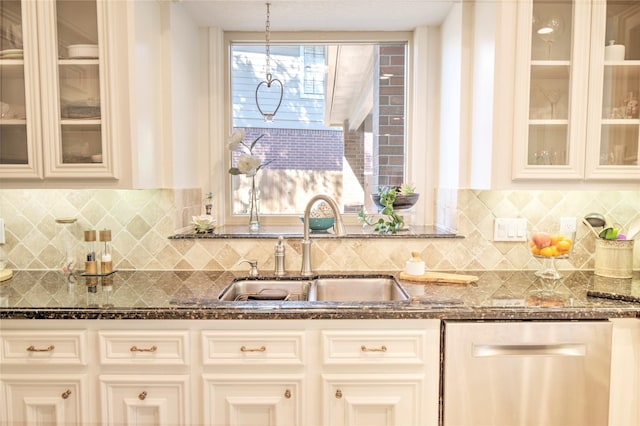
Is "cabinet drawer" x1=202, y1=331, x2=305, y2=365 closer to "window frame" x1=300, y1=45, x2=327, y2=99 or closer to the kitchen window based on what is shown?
the kitchen window

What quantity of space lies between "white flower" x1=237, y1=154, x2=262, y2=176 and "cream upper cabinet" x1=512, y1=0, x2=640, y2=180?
1.30 metres

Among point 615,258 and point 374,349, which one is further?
point 615,258

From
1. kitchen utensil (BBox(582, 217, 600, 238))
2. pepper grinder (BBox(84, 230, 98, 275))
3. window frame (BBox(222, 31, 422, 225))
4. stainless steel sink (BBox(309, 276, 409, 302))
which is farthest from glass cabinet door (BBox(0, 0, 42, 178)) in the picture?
kitchen utensil (BBox(582, 217, 600, 238))

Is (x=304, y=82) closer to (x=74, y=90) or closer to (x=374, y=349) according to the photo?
(x=74, y=90)

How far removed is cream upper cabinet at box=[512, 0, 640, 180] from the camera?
176 centimetres

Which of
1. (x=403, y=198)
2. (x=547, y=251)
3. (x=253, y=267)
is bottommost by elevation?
(x=253, y=267)

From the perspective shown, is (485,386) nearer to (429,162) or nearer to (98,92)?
(429,162)

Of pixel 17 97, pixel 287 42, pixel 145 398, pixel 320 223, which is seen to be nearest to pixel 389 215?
pixel 320 223

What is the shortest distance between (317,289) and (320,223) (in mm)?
362

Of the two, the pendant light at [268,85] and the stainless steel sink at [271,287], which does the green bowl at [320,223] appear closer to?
the stainless steel sink at [271,287]

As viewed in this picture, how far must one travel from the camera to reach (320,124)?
2613mm

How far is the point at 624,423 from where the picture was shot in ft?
5.10

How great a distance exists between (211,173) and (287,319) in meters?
1.23

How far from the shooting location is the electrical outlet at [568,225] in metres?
2.10
